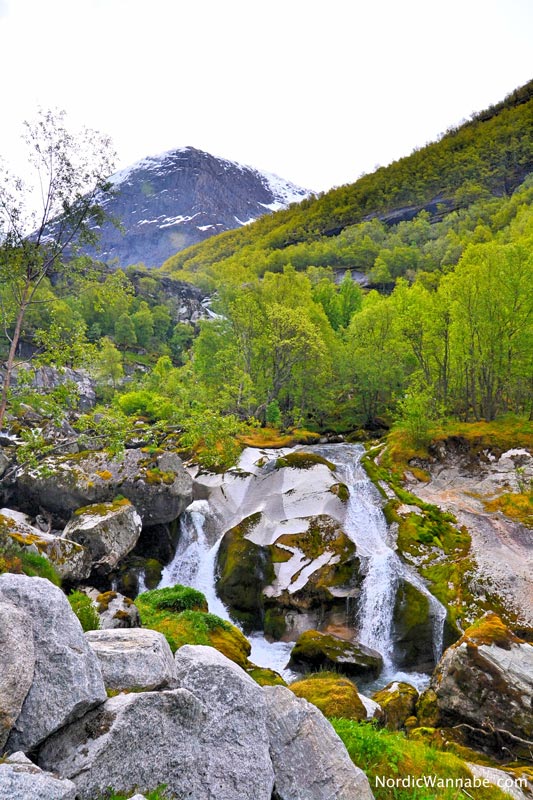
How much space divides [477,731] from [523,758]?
1104 millimetres

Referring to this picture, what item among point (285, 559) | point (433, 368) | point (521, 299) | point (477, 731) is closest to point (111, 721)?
point (477, 731)

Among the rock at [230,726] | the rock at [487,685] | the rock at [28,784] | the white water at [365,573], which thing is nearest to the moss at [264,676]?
the white water at [365,573]

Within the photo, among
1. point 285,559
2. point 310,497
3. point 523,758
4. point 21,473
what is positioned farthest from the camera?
point 310,497

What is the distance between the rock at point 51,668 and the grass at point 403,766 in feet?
16.4

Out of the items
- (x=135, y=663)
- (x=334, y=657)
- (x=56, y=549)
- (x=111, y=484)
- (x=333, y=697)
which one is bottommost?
(x=334, y=657)

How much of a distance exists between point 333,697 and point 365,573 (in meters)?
9.00

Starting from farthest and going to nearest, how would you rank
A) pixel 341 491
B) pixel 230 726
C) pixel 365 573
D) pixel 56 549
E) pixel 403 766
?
1. pixel 341 491
2. pixel 365 573
3. pixel 56 549
4. pixel 403 766
5. pixel 230 726

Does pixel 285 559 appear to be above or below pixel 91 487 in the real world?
below

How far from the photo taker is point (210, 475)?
2819cm

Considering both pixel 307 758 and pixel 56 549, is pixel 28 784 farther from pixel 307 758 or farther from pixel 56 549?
pixel 56 549

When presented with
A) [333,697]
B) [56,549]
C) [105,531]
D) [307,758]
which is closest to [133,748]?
[307,758]

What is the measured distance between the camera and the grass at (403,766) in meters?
7.16

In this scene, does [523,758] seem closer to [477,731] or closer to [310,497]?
[477,731]

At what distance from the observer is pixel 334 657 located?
15422mm
